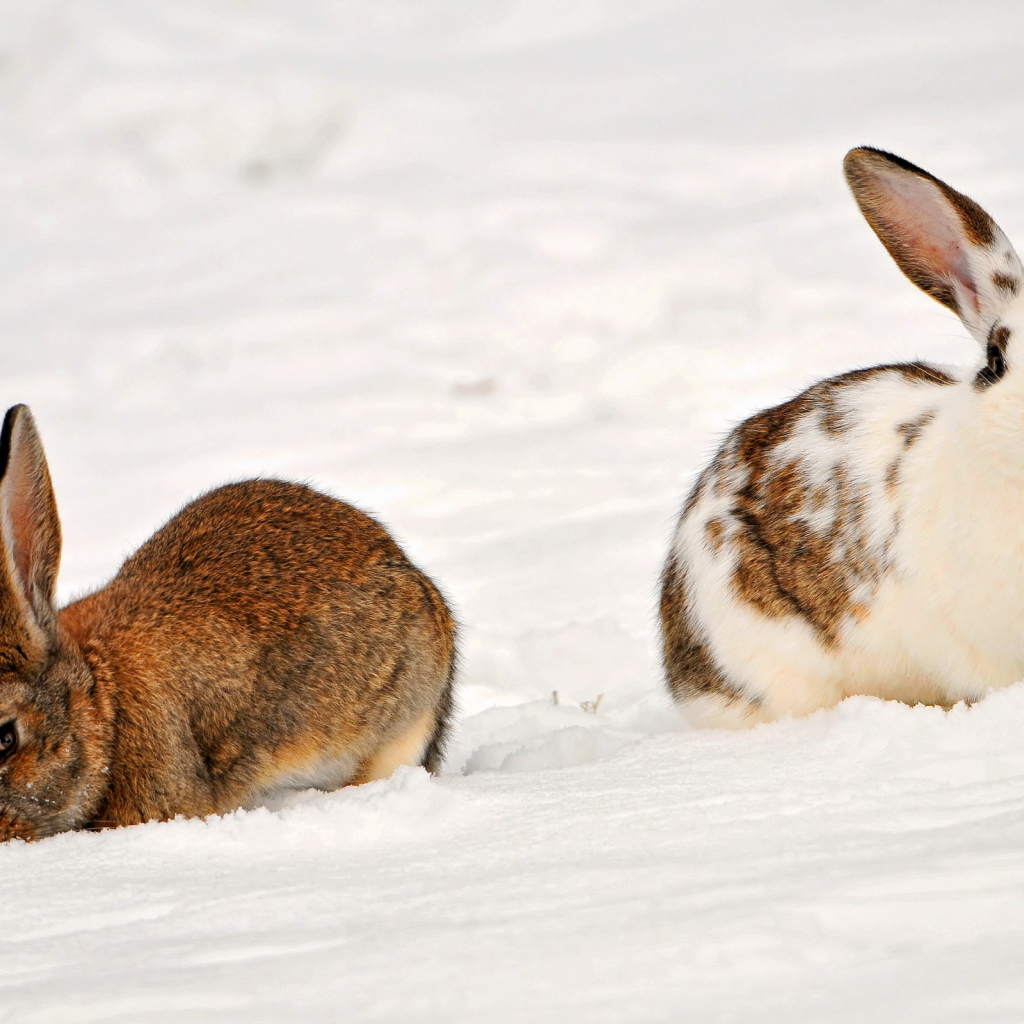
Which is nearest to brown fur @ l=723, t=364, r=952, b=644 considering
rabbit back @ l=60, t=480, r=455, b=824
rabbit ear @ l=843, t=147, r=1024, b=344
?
rabbit ear @ l=843, t=147, r=1024, b=344

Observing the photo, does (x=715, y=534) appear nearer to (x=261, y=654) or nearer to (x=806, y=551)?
(x=806, y=551)

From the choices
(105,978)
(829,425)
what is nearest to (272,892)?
(105,978)

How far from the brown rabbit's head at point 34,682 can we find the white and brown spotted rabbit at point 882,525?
1.80m

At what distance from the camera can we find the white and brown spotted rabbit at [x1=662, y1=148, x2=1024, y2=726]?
379cm

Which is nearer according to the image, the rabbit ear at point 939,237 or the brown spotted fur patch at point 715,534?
the rabbit ear at point 939,237

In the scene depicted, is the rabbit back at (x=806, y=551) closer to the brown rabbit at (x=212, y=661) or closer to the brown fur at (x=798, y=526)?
the brown fur at (x=798, y=526)

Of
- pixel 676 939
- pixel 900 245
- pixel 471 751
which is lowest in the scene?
pixel 471 751

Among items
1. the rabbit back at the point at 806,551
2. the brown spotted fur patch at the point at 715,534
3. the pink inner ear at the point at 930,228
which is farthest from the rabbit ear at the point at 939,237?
the brown spotted fur patch at the point at 715,534

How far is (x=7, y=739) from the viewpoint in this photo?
134 inches

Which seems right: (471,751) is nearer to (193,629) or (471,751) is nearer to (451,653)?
(451,653)

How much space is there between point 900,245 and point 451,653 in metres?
1.79

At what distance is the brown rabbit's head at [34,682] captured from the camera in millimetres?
3406

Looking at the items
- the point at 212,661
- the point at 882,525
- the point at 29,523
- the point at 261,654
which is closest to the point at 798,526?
the point at 882,525

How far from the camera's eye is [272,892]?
2.75 metres
